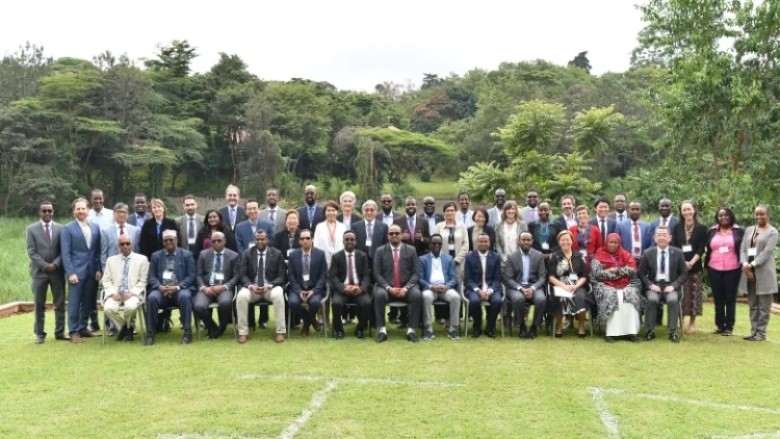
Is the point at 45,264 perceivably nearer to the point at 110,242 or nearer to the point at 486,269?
the point at 110,242

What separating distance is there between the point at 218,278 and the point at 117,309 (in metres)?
1.28

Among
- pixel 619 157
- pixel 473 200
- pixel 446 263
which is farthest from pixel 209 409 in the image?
pixel 619 157

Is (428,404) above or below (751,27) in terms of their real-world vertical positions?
below

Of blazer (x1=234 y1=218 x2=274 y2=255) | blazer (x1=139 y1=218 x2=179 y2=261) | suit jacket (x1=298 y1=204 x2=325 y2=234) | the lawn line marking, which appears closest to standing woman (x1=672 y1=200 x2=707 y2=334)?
suit jacket (x1=298 y1=204 x2=325 y2=234)

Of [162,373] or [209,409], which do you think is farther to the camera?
[162,373]

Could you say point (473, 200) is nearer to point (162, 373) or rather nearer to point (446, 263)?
point (446, 263)

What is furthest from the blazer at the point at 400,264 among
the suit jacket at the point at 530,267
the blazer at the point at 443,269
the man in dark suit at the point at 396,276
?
the suit jacket at the point at 530,267

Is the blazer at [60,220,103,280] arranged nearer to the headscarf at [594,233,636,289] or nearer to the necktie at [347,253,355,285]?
the necktie at [347,253,355,285]

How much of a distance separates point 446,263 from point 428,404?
3330 millimetres

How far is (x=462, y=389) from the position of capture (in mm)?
6477

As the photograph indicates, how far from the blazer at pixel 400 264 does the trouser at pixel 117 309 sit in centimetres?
306

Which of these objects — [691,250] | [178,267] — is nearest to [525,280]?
[691,250]

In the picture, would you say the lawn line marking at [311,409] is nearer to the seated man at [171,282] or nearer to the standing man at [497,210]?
the seated man at [171,282]

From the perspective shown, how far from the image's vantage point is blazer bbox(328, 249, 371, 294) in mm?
8984
